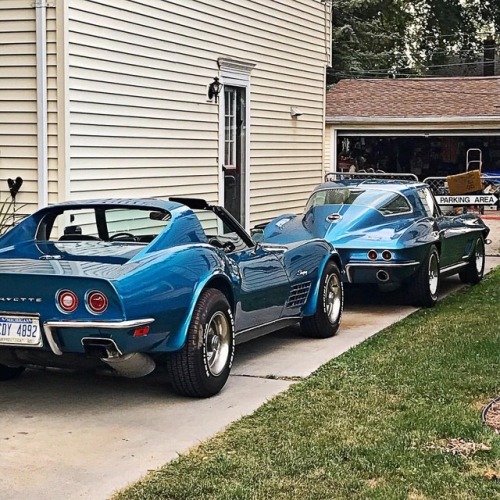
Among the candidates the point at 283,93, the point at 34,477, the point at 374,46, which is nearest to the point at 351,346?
the point at 34,477

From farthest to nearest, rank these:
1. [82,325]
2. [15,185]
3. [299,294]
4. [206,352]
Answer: [15,185], [299,294], [206,352], [82,325]

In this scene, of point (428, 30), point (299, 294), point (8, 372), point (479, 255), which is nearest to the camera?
point (8, 372)

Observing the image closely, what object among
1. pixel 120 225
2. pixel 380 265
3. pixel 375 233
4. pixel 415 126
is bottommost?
pixel 380 265

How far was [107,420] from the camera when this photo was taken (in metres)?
5.79

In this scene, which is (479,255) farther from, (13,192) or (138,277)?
(138,277)

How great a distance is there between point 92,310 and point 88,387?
4.03 feet

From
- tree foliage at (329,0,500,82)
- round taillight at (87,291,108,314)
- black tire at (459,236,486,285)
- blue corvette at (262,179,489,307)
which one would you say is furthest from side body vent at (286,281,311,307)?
tree foliage at (329,0,500,82)

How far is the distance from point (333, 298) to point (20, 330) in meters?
3.67

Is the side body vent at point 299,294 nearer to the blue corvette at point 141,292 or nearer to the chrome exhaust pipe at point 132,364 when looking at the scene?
the blue corvette at point 141,292

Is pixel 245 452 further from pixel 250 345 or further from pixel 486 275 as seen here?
pixel 486 275

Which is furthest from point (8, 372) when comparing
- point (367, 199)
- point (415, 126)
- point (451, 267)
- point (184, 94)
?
point (415, 126)

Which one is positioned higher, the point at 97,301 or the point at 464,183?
the point at 464,183

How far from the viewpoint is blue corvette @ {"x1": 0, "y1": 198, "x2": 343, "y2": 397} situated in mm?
5617

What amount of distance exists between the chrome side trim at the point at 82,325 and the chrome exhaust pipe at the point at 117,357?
12cm
